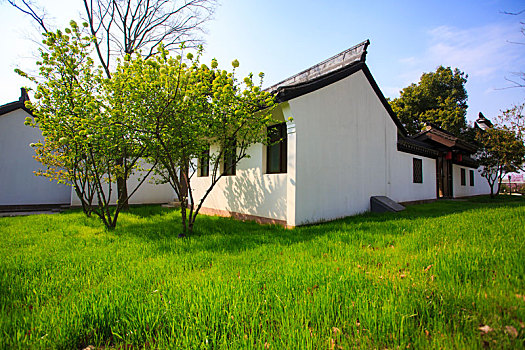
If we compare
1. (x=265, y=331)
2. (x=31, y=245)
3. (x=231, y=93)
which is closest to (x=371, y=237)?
(x=265, y=331)

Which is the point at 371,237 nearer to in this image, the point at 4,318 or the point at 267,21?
the point at 4,318

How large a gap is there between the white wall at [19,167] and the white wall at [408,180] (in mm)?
15580

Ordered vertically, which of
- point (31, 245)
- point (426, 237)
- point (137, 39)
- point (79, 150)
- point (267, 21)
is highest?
point (137, 39)

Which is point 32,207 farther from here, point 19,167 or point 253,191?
point 253,191

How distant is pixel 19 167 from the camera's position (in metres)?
10.4

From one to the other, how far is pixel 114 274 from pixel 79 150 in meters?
4.33

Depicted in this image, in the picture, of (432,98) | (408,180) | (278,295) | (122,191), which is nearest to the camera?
(278,295)

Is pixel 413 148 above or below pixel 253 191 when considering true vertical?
above

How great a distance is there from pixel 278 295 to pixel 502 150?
16343 millimetres

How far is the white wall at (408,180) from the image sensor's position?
876cm

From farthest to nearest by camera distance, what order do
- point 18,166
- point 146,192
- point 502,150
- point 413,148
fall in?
point 146,192 < point 502,150 < point 18,166 < point 413,148

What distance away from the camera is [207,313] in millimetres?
1744

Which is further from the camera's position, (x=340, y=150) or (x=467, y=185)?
(x=467, y=185)

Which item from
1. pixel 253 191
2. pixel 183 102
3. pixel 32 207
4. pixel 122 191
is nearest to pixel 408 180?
pixel 253 191
